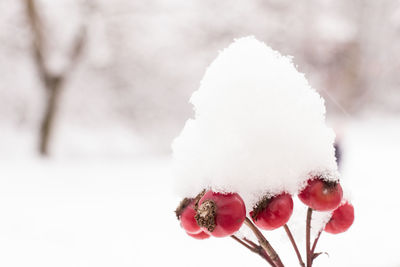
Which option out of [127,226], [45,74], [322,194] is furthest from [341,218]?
[45,74]

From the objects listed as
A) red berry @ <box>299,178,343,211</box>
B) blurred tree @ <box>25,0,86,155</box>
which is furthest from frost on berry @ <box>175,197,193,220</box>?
blurred tree @ <box>25,0,86,155</box>

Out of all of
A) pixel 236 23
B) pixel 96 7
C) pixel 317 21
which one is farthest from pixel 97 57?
pixel 317 21

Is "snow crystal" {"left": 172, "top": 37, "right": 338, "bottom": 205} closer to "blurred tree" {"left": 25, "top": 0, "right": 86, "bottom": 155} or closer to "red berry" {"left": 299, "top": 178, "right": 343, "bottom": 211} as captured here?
"red berry" {"left": 299, "top": 178, "right": 343, "bottom": 211}

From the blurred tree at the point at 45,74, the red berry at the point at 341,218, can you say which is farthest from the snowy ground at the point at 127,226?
the blurred tree at the point at 45,74

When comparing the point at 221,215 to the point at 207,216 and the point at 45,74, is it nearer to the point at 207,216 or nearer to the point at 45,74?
the point at 207,216

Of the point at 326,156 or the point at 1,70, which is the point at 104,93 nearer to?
the point at 1,70

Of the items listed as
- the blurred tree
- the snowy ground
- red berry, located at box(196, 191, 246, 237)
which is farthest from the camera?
the blurred tree
